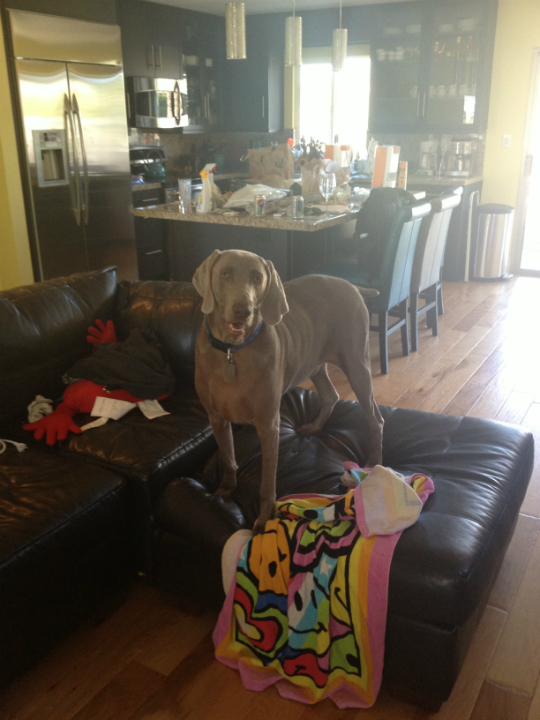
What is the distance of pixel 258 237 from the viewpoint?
12.8ft

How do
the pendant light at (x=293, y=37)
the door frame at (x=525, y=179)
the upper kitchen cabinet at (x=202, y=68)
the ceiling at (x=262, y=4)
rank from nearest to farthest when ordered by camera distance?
the pendant light at (x=293, y=37) → the door frame at (x=525, y=179) → the ceiling at (x=262, y=4) → the upper kitchen cabinet at (x=202, y=68)

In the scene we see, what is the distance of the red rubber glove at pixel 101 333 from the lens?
2498 mm

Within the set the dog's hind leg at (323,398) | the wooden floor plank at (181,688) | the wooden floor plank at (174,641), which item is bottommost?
the wooden floor plank at (181,688)

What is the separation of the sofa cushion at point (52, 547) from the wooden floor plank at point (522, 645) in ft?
3.62

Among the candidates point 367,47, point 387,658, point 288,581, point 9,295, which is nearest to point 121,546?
point 288,581

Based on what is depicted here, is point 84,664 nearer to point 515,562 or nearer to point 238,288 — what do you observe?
point 238,288

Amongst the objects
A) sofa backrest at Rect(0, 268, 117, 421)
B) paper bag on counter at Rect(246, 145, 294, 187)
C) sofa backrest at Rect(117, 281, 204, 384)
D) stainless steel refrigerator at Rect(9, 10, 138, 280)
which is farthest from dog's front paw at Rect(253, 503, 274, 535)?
stainless steel refrigerator at Rect(9, 10, 138, 280)

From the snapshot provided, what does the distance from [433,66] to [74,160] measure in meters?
3.60

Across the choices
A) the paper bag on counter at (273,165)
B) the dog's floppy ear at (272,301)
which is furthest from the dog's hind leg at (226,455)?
the paper bag on counter at (273,165)

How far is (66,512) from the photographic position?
169cm

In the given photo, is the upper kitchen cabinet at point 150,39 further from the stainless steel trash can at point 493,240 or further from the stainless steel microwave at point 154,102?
the stainless steel trash can at point 493,240

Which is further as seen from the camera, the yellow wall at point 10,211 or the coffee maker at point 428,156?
the coffee maker at point 428,156

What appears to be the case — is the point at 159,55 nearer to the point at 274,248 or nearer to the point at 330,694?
the point at 274,248

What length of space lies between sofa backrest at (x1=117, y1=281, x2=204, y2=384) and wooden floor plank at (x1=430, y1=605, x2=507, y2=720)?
1.36 m
